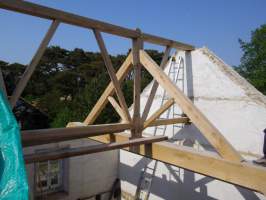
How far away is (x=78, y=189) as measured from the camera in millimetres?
6980

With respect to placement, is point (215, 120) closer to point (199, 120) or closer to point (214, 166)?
point (199, 120)

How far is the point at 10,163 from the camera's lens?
1340 mm

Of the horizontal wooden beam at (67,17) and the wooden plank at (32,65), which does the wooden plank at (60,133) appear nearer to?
the wooden plank at (32,65)

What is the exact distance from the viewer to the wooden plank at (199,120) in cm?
277

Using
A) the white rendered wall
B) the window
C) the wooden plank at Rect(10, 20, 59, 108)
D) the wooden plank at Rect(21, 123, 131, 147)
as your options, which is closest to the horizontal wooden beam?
the wooden plank at Rect(10, 20, 59, 108)

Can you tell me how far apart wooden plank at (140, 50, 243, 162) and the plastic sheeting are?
214 centimetres

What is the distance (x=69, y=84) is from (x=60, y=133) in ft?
57.5

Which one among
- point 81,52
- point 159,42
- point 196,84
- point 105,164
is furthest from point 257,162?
point 81,52

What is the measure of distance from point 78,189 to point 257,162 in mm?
5429

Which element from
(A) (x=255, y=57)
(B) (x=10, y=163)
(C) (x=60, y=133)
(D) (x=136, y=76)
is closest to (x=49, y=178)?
(C) (x=60, y=133)

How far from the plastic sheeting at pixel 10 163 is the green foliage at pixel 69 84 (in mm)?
11391

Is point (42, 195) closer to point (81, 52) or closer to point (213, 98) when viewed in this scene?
point (213, 98)

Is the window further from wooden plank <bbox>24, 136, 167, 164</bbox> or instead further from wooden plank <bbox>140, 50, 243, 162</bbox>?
wooden plank <bbox>140, 50, 243, 162</bbox>

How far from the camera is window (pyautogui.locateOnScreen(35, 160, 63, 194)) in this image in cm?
653
